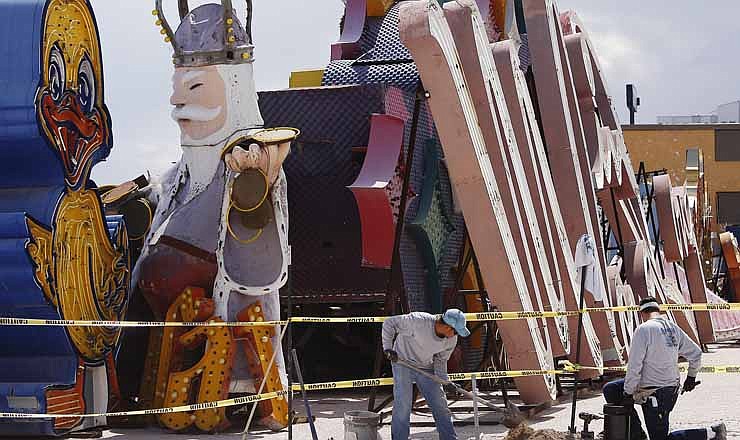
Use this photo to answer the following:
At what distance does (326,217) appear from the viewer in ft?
50.3

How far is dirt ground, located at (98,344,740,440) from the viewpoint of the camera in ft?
35.3

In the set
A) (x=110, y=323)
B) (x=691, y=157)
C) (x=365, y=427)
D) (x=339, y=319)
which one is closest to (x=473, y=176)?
(x=339, y=319)

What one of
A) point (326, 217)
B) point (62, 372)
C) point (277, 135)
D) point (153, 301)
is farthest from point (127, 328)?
point (326, 217)

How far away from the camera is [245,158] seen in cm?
1103

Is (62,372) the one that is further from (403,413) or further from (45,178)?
(403,413)

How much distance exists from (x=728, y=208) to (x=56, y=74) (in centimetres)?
4295

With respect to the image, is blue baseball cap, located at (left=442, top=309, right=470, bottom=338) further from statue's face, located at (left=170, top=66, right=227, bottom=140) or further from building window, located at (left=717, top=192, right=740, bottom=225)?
building window, located at (left=717, top=192, right=740, bottom=225)

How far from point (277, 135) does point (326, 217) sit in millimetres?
4311

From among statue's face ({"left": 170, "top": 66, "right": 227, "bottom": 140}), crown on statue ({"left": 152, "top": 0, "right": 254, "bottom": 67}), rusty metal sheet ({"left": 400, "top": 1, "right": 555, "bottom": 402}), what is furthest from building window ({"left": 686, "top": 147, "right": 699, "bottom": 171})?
statue's face ({"left": 170, "top": 66, "right": 227, "bottom": 140})

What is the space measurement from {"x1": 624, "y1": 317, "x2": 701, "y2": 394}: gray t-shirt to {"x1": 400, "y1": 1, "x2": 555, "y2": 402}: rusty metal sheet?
2.76m

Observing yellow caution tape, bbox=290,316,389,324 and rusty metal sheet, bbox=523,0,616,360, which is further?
rusty metal sheet, bbox=523,0,616,360

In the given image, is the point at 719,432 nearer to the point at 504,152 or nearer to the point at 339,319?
the point at 339,319

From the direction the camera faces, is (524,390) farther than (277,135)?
Yes

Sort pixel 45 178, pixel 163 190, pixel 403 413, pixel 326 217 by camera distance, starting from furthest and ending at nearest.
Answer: pixel 326 217 → pixel 163 190 → pixel 45 178 → pixel 403 413
